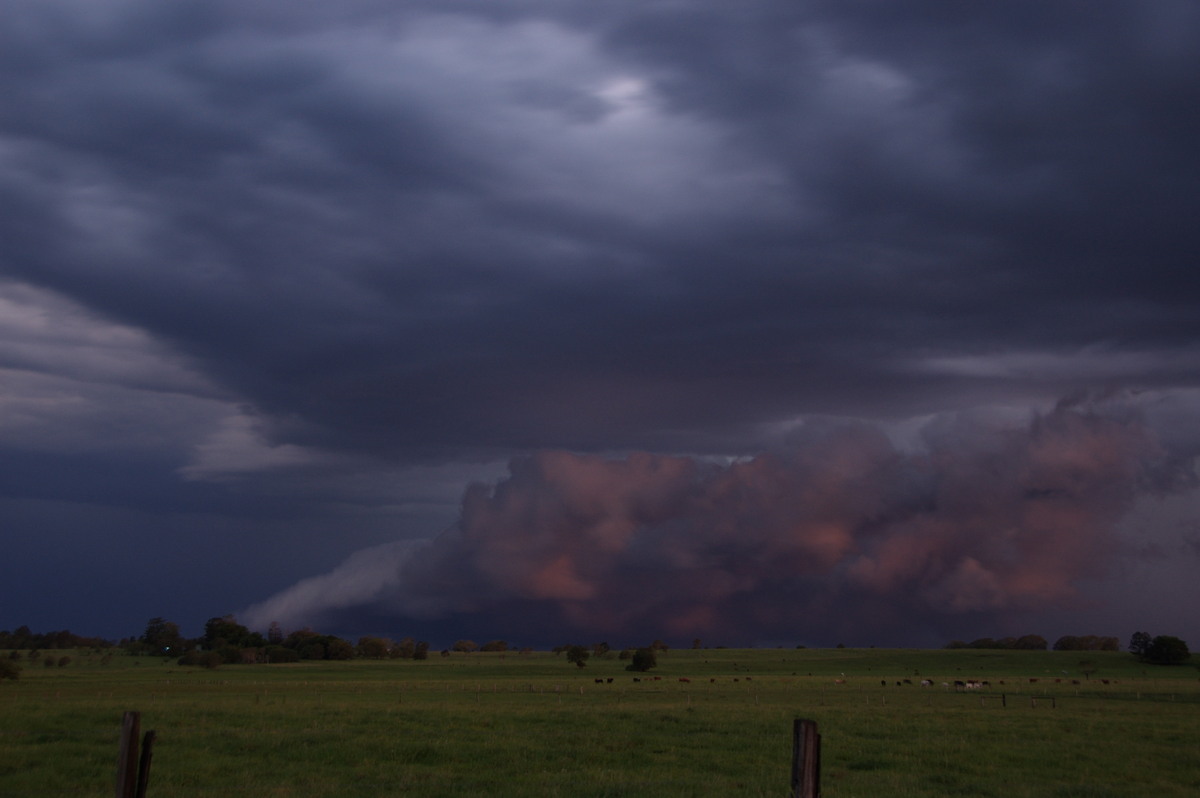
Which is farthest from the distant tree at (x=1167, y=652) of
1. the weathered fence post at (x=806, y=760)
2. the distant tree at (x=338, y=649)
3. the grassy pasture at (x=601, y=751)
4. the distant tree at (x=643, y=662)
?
the weathered fence post at (x=806, y=760)

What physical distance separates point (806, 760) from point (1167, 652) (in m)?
182

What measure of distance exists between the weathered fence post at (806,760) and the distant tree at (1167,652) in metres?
179

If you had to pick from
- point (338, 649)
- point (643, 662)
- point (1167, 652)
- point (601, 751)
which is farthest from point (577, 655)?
A: point (601, 751)

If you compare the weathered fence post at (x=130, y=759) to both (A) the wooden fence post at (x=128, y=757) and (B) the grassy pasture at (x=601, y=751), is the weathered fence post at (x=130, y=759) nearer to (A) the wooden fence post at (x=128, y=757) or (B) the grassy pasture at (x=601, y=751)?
(A) the wooden fence post at (x=128, y=757)

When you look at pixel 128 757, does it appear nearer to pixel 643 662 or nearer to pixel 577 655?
pixel 643 662

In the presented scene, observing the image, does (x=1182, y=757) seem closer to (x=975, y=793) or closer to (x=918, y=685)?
(x=975, y=793)

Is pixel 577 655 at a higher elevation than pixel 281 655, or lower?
higher

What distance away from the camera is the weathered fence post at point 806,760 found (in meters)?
9.64

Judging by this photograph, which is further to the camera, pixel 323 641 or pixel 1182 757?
pixel 323 641

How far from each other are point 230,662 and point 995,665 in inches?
5204

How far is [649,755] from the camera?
30078 millimetres

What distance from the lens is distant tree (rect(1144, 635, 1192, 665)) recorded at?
6211 inches

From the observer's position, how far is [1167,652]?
159 m

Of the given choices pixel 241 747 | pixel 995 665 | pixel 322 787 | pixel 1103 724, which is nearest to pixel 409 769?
pixel 322 787
